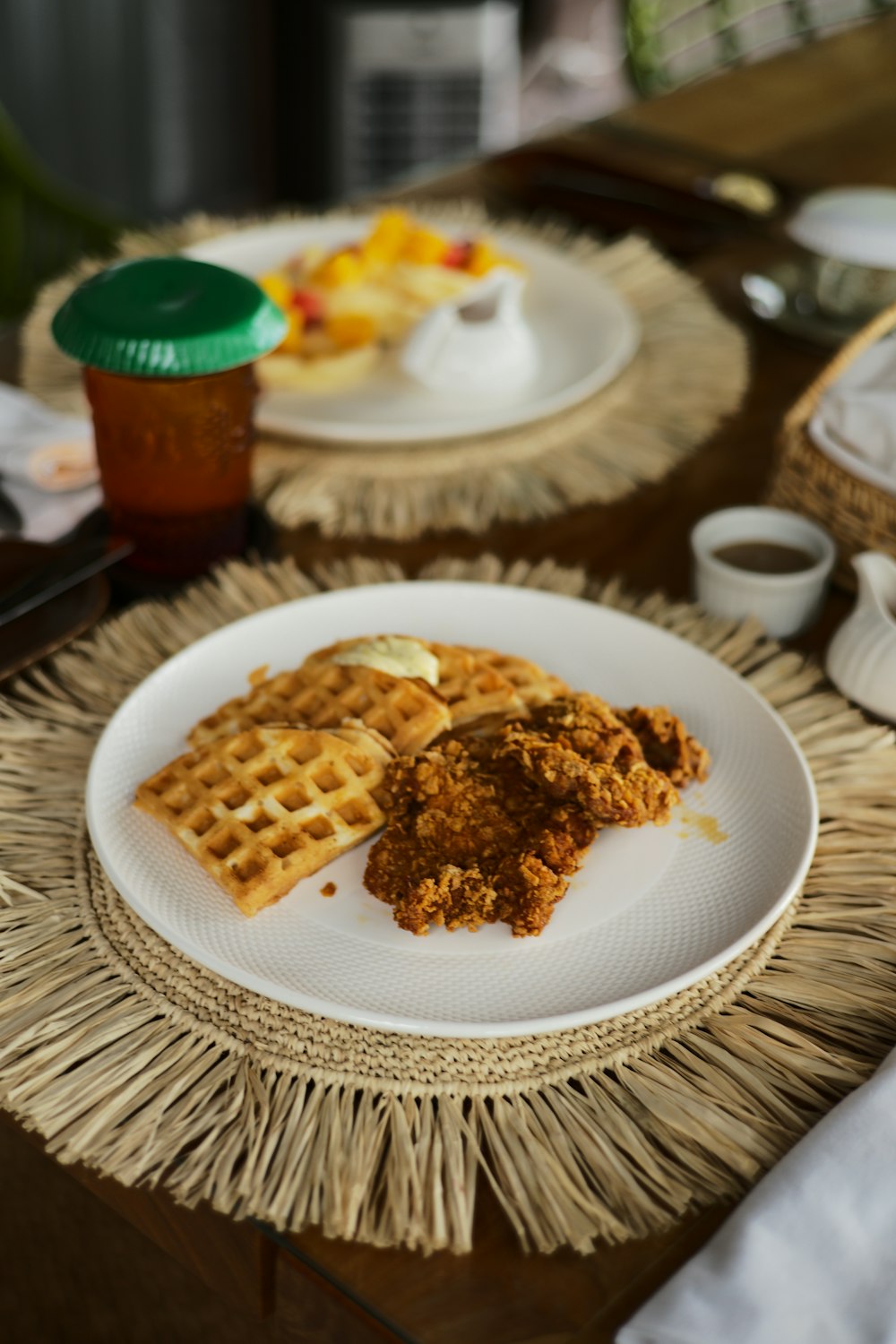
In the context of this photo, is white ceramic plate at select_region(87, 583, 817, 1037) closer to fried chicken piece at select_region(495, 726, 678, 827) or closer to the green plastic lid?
fried chicken piece at select_region(495, 726, 678, 827)

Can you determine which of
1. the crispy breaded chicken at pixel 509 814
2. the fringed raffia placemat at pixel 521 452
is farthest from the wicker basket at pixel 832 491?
the crispy breaded chicken at pixel 509 814

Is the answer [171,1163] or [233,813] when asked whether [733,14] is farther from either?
[171,1163]

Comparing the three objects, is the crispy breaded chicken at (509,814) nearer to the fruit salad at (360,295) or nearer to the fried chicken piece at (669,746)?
the fried chicken piece at (669,746)

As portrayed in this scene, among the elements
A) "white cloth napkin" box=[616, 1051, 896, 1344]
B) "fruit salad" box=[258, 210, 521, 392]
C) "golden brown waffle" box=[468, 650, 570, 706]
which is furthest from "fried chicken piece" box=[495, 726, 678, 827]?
"fruit salad" box=[258, 210, 521, 392]

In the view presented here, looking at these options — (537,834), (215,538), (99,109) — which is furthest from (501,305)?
(99,109)

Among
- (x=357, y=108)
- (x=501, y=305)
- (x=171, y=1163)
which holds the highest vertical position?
(x=501, y=305)

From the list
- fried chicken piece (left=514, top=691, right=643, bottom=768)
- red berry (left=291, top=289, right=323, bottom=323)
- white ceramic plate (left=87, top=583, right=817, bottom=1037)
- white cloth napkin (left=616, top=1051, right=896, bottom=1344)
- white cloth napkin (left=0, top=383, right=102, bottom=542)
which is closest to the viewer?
white cloth napkin (left=616, top=1051, right=896, bottom=1344)
